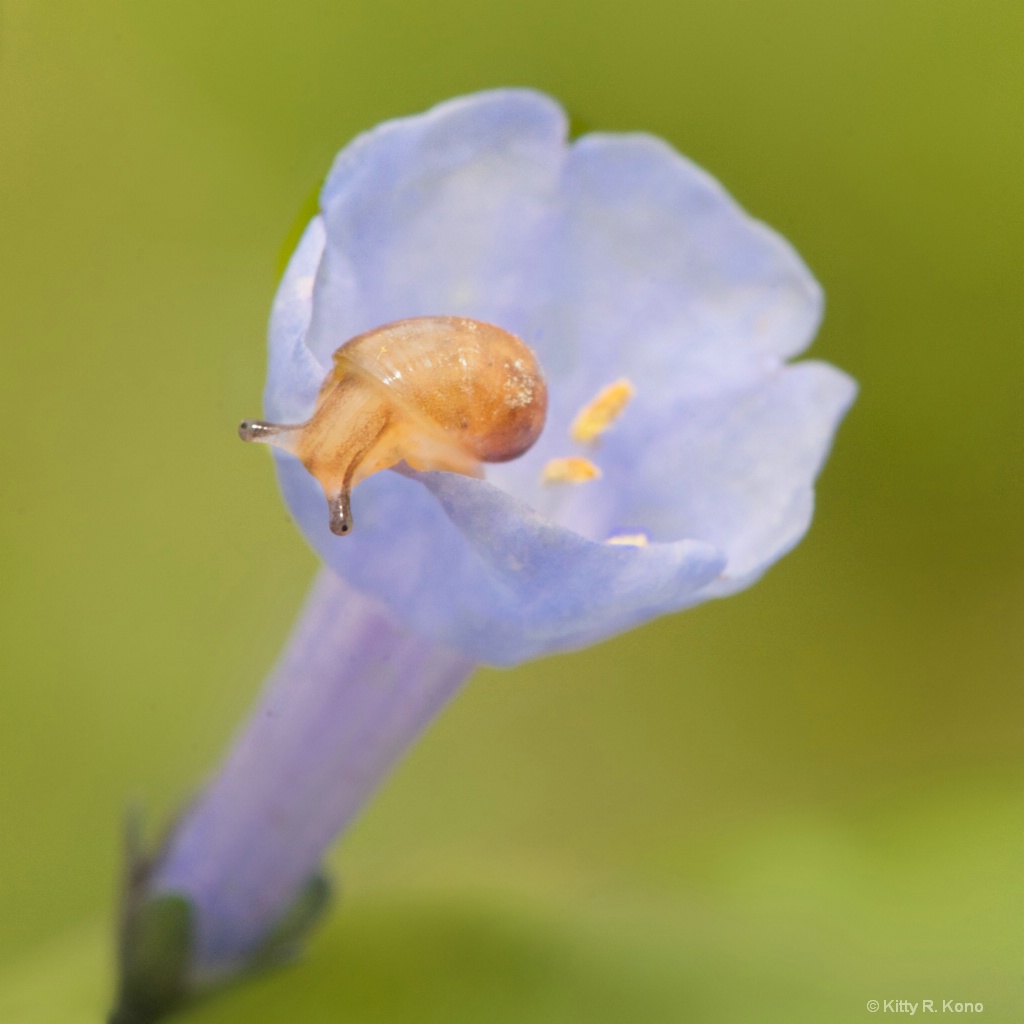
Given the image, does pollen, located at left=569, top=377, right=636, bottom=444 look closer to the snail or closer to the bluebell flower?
the bluebell flower

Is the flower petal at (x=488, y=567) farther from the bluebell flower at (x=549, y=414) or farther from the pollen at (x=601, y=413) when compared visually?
the pollen at (x=601, y=413)

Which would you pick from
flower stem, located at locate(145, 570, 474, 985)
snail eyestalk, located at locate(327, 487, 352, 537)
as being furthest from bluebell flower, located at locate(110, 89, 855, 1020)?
snail eyestalk, located at locate(327, 487, 352, 537)

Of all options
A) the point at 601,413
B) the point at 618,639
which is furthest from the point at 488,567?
the point at 618,639

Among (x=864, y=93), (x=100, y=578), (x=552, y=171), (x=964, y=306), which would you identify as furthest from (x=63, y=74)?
(x=964, y=306)

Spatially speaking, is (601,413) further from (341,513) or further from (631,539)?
(341,513)

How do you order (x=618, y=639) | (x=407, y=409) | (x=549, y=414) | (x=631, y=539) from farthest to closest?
(x=618, y=639), (x=549, y=414), (x=631, y=539), (x=407, y=409)

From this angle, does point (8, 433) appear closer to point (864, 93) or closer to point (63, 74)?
point (63, 74)

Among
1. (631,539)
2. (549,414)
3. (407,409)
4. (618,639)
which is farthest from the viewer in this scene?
(618,639)
